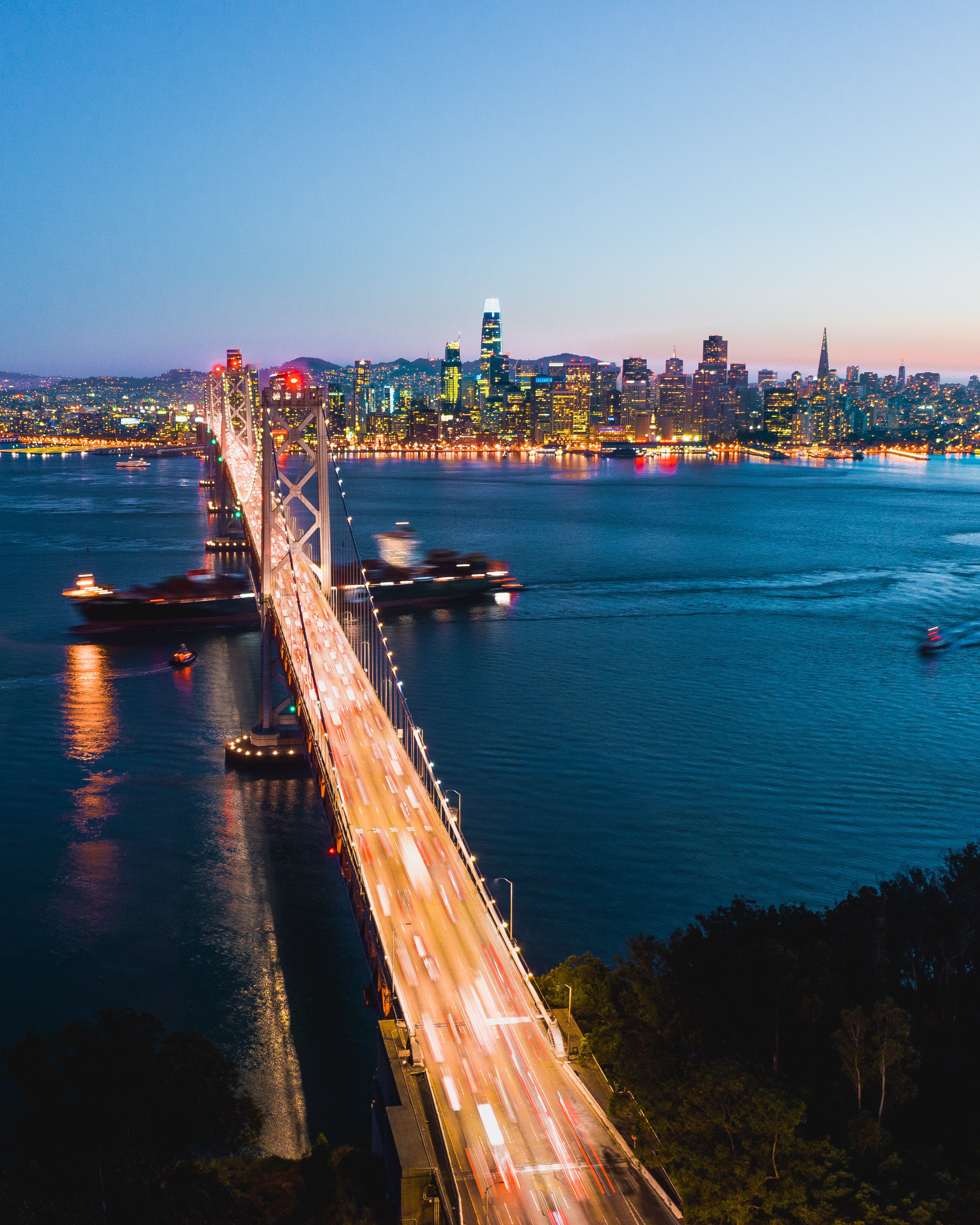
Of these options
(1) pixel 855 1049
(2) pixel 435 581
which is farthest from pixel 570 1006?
(2) pixel 435 581

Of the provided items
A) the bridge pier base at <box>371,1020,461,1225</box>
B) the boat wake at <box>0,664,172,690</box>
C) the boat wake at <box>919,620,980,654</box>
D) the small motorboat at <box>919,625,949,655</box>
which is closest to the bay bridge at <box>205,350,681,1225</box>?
the bridge pier base at <box>371,1020,461,1225</box>

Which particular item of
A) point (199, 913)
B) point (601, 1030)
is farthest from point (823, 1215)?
point (199, 913)

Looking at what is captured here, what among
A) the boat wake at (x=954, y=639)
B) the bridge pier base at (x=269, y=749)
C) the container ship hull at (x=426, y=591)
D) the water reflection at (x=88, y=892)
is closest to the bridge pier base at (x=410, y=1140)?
the water reflection at (x=88, y=892)

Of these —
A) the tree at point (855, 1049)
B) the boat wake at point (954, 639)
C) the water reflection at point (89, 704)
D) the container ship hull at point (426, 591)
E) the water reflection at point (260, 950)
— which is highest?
the tree at point (855, 1049)

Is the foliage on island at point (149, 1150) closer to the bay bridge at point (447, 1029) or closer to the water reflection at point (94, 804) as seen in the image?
the bay bridge at point (447, 1029)

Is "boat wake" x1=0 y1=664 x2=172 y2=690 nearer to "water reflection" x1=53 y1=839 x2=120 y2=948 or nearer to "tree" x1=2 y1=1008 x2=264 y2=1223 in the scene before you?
"water reflection" x1=53 y1=839 x2=120 y2=948

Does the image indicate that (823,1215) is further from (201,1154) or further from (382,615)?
(382,615)
